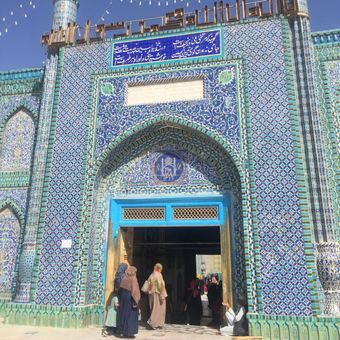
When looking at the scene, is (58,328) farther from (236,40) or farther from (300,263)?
(236,40)

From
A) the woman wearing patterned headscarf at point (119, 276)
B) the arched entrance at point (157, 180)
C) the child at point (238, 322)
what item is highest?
the arched entrance at point (157, 180)

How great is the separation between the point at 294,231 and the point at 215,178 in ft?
5.06

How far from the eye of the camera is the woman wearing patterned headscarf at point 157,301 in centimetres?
562

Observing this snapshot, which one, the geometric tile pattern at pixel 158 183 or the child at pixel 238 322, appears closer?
the child at pixel 238 322

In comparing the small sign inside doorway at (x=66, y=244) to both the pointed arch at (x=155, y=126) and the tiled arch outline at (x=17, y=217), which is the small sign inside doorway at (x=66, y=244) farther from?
the pointed arch at (x=155, y=126)

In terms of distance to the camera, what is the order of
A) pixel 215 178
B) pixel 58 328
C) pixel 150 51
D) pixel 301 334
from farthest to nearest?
1. pixel 150 51
2. pixel 215 178
3. pixel 58 328
4. pixel 301 334

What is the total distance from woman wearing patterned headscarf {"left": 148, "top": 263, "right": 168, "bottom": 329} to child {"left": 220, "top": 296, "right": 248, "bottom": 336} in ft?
3.22

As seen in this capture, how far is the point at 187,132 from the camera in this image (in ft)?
20.7

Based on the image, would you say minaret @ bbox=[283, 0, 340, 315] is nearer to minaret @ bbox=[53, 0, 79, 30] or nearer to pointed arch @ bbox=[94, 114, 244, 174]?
pointed arch @ bbox=[94, 114, 244, 174]

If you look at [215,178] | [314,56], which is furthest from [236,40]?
[215,178]

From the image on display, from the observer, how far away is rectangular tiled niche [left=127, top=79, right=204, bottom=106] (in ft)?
20.7

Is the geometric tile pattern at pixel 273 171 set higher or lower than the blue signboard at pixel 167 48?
lower

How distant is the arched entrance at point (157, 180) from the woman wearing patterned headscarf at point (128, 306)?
102cm

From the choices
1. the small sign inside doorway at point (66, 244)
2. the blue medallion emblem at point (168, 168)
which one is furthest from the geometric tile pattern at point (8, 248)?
the blue medallion emblem at point (168, 168)
